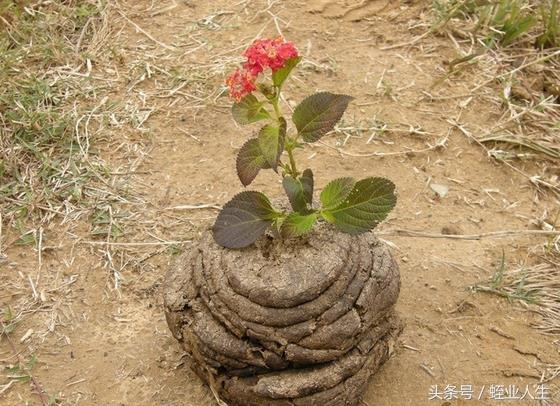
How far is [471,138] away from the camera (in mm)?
3777

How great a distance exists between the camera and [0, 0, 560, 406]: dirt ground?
8.84 feet

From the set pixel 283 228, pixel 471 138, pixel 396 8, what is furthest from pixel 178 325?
pixel 396 8

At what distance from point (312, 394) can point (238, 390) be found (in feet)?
0.78

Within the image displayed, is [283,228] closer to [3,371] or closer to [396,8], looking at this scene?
[3,371]

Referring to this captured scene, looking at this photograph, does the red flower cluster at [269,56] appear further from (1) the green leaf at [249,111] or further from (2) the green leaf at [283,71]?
(1) the green leaf at [249,111]

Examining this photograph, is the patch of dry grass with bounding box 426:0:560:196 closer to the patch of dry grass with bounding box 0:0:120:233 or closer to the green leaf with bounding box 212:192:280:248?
the green leaf with bounding box 212:192:280:248

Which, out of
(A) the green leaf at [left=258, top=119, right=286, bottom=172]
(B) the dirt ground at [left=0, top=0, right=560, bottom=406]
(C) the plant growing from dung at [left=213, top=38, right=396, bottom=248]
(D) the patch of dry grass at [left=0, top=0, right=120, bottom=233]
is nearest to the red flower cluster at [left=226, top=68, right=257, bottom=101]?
(C) the plant growing from dung at [left=213, top=38, right=396, bottom=248]

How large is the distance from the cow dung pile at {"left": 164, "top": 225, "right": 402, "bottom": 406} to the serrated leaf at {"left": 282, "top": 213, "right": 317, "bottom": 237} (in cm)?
8

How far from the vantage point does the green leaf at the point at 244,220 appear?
2.34 meters

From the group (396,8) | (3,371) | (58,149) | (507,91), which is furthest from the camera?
(396,8)

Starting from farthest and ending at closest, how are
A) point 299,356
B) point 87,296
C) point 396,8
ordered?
1. point 396,8
2. point 87,296
3. point 299,356

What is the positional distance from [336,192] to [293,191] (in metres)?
0.14

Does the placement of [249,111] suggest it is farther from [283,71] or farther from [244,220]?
[244,220]

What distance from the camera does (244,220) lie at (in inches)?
93.4
